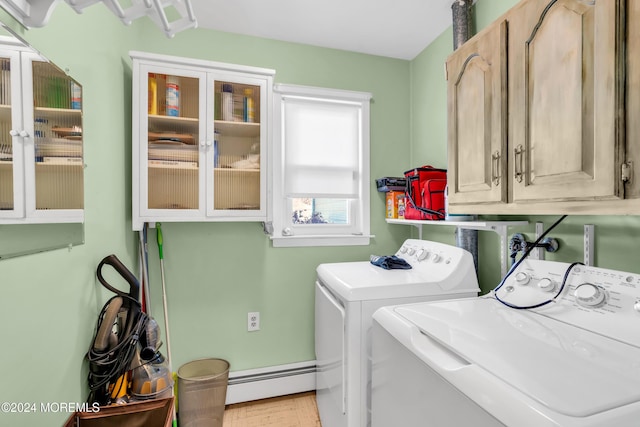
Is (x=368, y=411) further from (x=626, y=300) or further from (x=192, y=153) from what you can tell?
(x=192, y=153)

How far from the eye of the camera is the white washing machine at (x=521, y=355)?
1.93ft

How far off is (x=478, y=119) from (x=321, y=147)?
125 cm

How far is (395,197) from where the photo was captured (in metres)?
2.26

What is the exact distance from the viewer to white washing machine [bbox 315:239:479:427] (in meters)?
1.33

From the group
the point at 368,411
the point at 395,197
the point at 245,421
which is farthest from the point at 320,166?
the point at 245,421

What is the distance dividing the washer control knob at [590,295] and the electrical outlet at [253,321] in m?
1.78

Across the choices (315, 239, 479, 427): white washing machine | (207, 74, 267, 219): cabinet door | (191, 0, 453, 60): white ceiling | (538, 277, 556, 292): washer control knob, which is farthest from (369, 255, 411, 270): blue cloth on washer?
(191, 0, 453, 60): white ceiling

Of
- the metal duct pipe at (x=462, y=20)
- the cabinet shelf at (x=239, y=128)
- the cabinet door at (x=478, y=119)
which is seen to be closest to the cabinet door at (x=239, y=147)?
the cabinet shelf at (x=239, y=128)

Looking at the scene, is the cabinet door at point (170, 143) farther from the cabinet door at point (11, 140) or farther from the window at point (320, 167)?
the cabinet door at point (11, 140)

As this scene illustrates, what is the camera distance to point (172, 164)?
1768 mm

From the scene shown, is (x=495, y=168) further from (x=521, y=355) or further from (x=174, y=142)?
(x=174, y=142)

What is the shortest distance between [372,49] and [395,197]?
115 centimetres

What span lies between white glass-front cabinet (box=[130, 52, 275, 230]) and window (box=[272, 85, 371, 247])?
320 mm

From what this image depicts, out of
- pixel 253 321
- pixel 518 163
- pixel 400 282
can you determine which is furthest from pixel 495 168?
pixel 253 321
